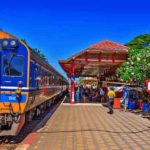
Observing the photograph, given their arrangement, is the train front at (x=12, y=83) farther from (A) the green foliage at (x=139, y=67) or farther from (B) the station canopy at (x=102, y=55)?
(B) the station canopy at (x=102, y=55)

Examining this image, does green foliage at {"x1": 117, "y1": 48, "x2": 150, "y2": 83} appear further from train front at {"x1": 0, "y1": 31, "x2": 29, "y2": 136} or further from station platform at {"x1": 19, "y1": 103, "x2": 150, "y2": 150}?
train front at {"x1": 0, "y1": 31, "x2": 29, "y2": 136}

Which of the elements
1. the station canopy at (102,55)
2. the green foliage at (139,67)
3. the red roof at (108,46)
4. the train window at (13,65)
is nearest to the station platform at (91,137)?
the train window at (13,65)

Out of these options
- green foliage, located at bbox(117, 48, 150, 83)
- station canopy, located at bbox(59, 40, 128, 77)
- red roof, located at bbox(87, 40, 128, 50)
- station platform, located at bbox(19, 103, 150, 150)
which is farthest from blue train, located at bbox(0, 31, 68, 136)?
red roof, located at bbox(87, 40, 128, 50)

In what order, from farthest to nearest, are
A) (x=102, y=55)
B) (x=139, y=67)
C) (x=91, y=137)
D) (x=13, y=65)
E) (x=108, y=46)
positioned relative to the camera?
(x=108, y=46), (x=102, y=55), (x=139, y=67), (x=91, y=137), (x=13, y=65)

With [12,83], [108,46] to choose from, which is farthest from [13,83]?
[108,46]

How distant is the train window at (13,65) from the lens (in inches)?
505

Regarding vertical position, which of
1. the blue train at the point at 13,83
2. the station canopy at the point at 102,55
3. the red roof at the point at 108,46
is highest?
the red roof at the point at 108,46

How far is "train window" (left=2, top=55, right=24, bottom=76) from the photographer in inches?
505

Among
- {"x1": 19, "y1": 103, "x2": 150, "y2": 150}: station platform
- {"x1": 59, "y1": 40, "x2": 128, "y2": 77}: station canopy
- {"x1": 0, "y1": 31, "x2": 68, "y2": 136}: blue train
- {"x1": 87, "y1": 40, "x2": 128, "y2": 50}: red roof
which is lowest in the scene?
{"x1": 19, "y1": 103, "x2": 150, "y2": 150}: station platform

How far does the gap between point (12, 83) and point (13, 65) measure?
0.53 meters

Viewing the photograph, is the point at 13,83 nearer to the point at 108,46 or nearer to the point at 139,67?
the point at 139,67

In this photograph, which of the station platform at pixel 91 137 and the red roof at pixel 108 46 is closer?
the station platform at pixel 91 137

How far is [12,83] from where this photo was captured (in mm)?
12758

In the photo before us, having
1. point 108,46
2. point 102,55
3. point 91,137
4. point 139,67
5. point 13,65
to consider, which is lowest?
point 91,137
